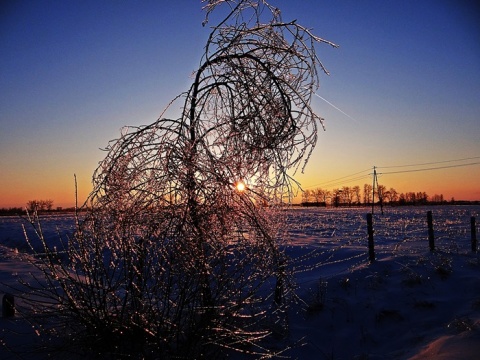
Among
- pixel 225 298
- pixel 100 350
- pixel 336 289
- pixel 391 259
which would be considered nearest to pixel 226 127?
pixel 225 298

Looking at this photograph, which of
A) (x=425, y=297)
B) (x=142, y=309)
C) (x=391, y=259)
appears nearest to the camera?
(x=142, y=309)

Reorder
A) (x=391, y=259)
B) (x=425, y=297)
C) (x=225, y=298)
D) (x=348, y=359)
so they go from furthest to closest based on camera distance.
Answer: (x=391, y=259), (x=425, y=297), (x=348, y=359), (x=225, y=298)

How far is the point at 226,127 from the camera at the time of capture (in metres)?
4.03

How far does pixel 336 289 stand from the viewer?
7480 millimetres

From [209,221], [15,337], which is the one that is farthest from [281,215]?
[15,337]

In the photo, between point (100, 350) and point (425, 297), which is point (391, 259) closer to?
point (425, 297)

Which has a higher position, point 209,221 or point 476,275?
point 209,221

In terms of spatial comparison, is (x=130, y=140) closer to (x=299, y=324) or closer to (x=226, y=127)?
(x=226, y=127)

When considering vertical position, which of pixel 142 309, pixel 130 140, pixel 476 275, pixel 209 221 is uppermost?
pixel 130 140

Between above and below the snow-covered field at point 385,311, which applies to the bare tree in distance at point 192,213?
above

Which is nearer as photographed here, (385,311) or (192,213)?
(192,213)

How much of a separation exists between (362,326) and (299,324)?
1.04 meters

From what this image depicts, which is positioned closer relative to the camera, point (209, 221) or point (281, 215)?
point (209, 221)

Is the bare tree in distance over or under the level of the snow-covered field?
over
